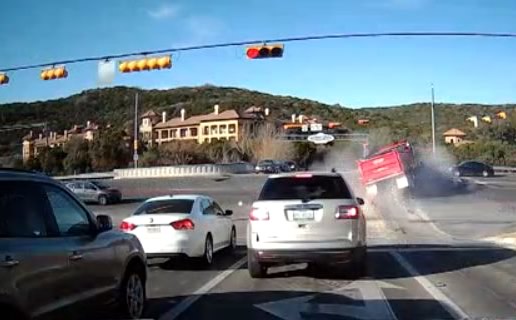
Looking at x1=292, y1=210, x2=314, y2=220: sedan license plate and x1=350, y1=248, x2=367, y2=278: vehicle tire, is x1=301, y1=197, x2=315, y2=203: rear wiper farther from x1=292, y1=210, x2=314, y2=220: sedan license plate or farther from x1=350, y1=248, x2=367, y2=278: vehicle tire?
x1=350, y1=248, x2=367, y2=278: vehicle tire

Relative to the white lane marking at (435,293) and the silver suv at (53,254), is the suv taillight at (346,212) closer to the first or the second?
the white lane marking at (435,293)

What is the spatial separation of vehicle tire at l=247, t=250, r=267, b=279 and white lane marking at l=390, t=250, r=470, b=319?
8.23 feet

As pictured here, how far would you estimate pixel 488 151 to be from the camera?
295ft

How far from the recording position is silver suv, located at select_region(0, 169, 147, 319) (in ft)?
18.0

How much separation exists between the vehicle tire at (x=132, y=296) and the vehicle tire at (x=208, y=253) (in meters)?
5.39

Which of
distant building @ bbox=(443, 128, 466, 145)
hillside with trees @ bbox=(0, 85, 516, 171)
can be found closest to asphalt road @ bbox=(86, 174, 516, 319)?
hillside with trees @ bbox=(0, 85, 516, 171)

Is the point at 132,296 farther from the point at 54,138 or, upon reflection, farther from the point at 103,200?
the point at 54,138

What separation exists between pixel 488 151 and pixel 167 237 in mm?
82621

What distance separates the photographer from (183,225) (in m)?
13.4

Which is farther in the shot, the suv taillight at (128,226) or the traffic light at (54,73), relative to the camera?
the traffic light at (54,73)

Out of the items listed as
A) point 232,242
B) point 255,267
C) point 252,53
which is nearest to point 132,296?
point 255,267

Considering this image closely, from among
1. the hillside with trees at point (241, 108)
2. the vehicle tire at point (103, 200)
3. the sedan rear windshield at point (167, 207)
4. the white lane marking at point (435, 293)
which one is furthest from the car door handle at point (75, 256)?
the hillside with trees at point (241, 108)

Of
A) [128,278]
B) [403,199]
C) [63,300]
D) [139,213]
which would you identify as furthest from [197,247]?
[403,199]

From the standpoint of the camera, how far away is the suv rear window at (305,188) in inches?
460
